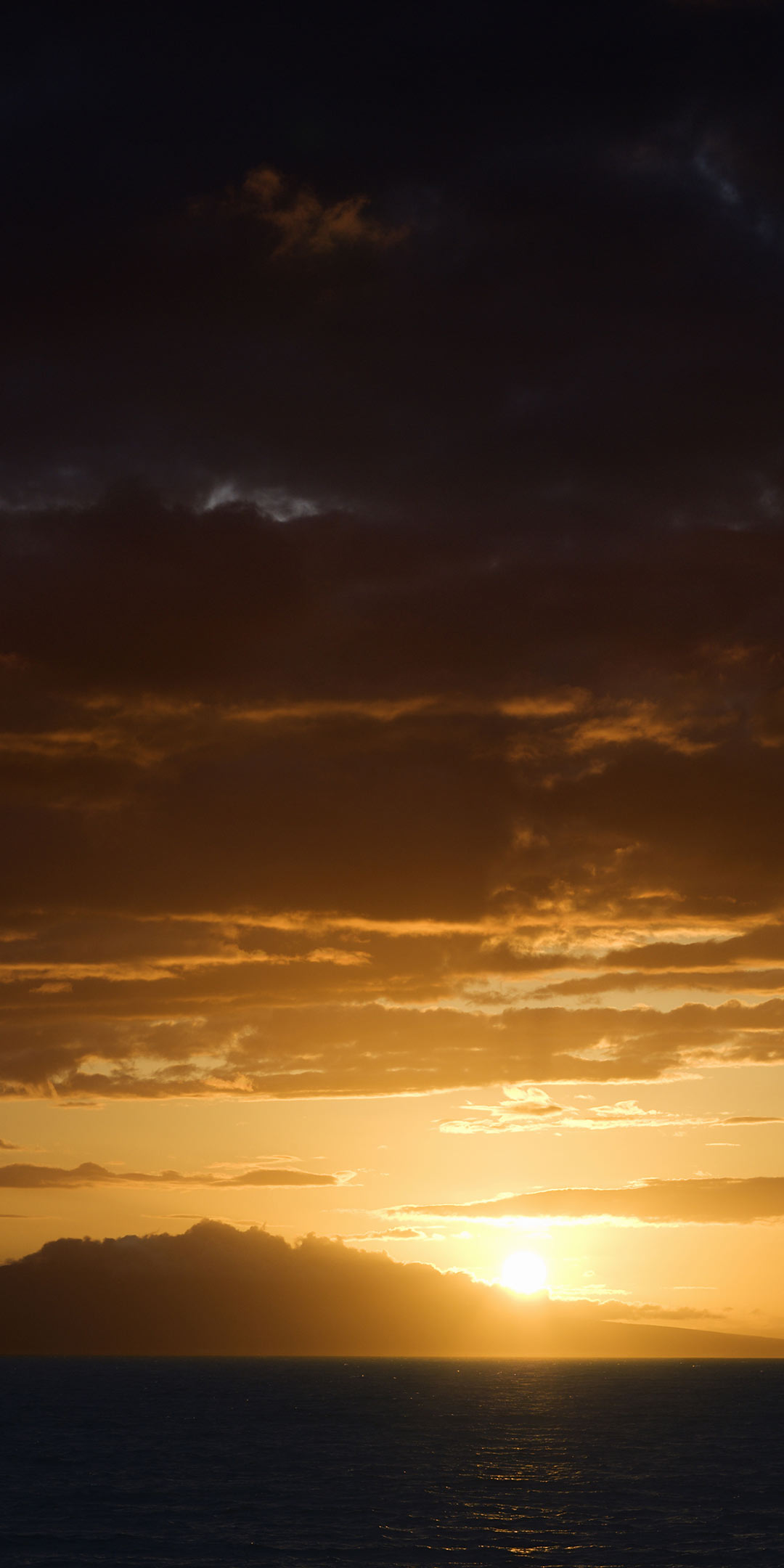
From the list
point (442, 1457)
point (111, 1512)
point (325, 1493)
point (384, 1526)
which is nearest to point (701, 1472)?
point (442, 1457)

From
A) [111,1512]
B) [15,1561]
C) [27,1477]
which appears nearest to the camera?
[15,1561]

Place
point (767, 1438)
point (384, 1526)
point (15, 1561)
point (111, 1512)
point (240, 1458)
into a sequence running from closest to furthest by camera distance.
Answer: point (15, 1561)
point (384, 1526)
point (111, 1512)
point (240, 1458)
point (767, 1438)

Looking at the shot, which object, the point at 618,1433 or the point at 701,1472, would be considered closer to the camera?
the point at 701,1472

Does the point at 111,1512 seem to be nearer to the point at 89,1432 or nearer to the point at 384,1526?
the point at 384,1526

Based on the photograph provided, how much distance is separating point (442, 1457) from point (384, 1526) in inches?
2254

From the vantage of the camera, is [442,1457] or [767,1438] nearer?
[442,1457]

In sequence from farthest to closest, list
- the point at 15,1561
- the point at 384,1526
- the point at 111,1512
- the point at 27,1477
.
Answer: the point at 27,1477, the point at 111,1512, the point at 384,1526, the point at 15,1561

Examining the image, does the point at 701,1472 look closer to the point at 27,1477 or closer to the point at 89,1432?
the point at 27,1477

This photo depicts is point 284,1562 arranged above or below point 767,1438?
above

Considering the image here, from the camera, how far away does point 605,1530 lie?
3615 inches

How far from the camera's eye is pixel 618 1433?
7018 inches

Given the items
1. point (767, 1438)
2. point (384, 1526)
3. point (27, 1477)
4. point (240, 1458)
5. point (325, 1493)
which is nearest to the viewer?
point (384, 1526)

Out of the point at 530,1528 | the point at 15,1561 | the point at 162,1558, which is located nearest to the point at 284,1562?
the point at 162,1558

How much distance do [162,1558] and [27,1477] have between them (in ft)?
156
